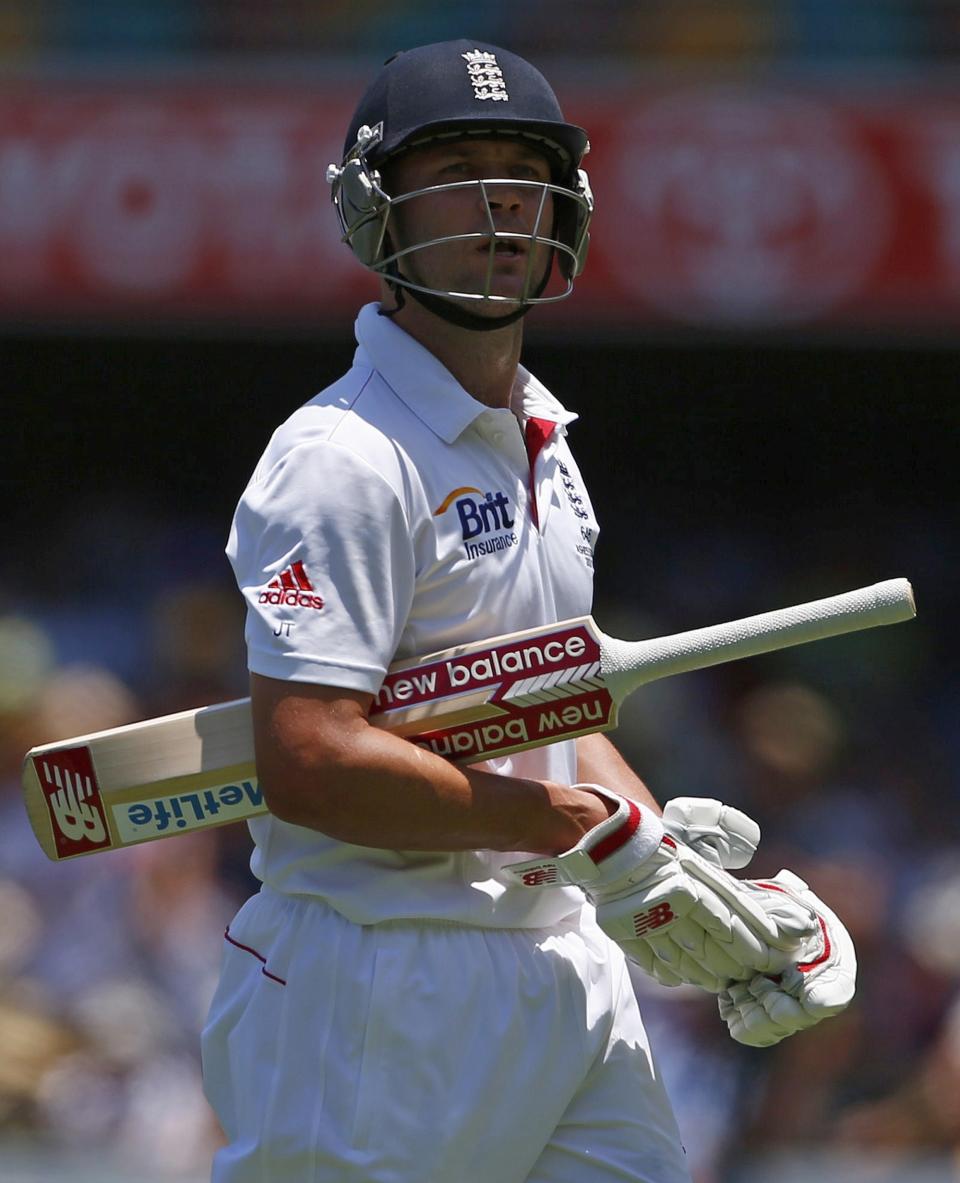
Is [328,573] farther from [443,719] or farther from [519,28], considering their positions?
[519,28]

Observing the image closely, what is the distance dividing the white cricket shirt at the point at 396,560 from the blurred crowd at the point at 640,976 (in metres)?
2.88

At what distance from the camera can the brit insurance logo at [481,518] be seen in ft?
7.45

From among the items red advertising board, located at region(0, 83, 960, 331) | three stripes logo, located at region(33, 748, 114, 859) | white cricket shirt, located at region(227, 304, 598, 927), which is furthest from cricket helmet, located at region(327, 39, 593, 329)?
red advertising board, located at region(0, 83, 960, 331)

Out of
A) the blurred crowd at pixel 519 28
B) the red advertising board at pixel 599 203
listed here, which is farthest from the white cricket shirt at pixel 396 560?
the blurred crowd at pixel 519 28

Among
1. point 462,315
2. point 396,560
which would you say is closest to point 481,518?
point 396,560

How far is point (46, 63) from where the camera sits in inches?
255

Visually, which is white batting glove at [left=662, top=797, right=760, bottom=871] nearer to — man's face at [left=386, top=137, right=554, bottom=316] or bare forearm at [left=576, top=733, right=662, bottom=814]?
bare forearm at [left=576, top=733, right=662, bottom=814]

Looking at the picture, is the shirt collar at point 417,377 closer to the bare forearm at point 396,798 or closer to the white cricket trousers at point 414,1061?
the bare forearm at point 396,798

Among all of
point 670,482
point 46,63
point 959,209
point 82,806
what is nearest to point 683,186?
point 959,209

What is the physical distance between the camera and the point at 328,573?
2125 millimetres

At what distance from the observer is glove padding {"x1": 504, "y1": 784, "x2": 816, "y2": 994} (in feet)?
7.31

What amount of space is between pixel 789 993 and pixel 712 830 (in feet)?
0.78

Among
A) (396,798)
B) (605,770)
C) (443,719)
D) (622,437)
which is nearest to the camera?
(396,798)

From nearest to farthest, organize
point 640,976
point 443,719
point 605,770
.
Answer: point 443,719 → point 605,770 → point 640,976
